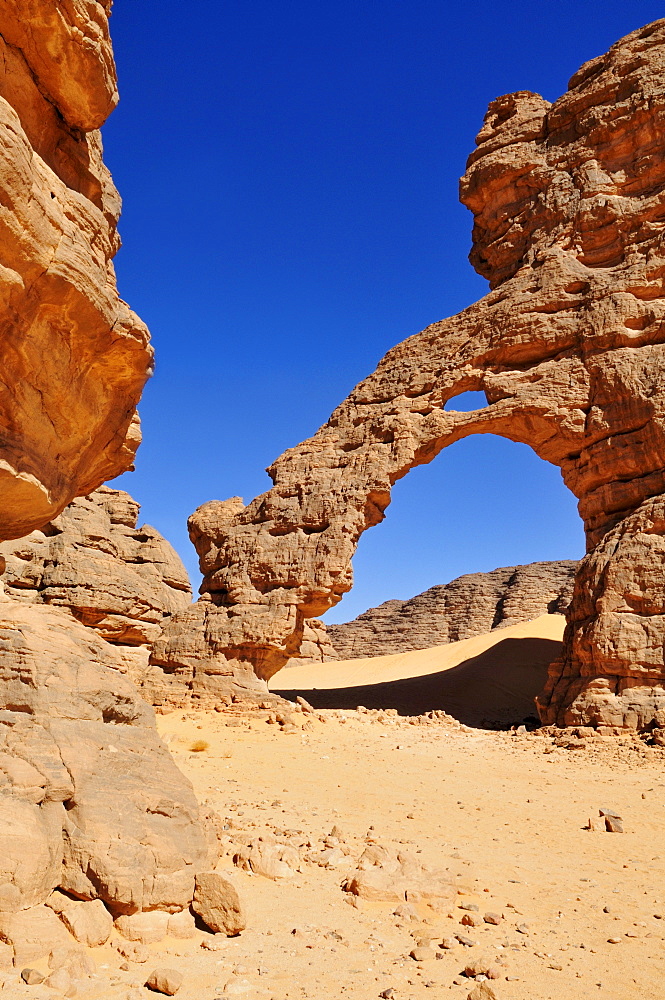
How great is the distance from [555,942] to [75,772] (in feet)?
10.6

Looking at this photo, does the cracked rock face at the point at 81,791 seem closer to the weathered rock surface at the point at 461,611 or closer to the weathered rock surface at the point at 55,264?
the weathered rock surface at the point at 55,264

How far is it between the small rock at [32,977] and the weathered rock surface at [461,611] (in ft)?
101

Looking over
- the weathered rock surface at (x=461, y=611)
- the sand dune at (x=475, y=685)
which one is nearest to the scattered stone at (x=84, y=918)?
the sand dune at (x=475, y=685)

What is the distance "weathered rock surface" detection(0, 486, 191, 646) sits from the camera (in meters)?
13.6

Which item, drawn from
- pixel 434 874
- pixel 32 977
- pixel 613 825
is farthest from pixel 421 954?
pixel 613 825

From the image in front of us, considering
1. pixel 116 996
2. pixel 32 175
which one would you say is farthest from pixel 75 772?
pixel 32 175

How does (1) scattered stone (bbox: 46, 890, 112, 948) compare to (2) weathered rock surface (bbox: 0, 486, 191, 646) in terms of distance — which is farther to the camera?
(2) weathered rock surface (bbox: 0, 486, 191, 646)

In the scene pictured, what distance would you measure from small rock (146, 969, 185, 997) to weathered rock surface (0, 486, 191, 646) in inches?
436

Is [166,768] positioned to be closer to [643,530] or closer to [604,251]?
[643,530]

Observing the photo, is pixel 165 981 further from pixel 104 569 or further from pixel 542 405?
pixel 542 405

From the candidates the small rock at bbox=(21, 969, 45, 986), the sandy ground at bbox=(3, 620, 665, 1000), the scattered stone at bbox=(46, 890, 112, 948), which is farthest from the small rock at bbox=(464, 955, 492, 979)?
the small rock at bbox=(21, 969, 45, 986)

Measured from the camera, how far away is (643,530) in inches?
498

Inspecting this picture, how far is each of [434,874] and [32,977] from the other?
303cm

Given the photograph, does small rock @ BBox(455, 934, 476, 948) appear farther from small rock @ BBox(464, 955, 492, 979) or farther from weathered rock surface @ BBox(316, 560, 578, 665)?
weathered rock surface @ BBox(316, 560, 578, 665)
